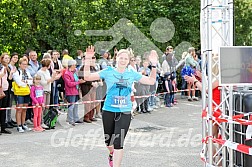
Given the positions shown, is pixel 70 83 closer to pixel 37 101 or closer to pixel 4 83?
pixel 37 101

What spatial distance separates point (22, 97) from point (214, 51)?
5.44 meters

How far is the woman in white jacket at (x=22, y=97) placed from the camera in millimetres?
10773

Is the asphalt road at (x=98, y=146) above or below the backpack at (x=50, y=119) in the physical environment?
below

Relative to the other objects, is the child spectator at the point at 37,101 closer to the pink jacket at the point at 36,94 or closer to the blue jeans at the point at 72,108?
the pink jacket at the point at 36,94

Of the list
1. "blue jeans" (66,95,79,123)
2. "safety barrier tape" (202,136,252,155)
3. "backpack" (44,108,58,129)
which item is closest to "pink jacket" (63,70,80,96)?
"blue jeans" (66,95,79,123)

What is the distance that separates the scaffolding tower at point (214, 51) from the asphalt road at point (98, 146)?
788 millimetres

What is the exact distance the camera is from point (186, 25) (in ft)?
77.8

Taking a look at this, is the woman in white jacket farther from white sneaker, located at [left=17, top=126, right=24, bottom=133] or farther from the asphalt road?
the asphalt road

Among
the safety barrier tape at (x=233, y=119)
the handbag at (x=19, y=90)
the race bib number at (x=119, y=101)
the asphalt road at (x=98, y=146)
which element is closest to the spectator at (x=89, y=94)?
the asphalt road at (x=98, y=146)

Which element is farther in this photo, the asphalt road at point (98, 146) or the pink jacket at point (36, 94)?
the pink jacket at point (36, 94)

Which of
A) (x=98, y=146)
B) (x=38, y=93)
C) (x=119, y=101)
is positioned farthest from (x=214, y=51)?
(x=38, y=93)

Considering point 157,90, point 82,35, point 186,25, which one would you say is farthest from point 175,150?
point 186,25

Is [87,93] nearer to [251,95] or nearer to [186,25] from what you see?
[251,95]

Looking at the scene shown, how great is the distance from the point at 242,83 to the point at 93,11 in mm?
15796
